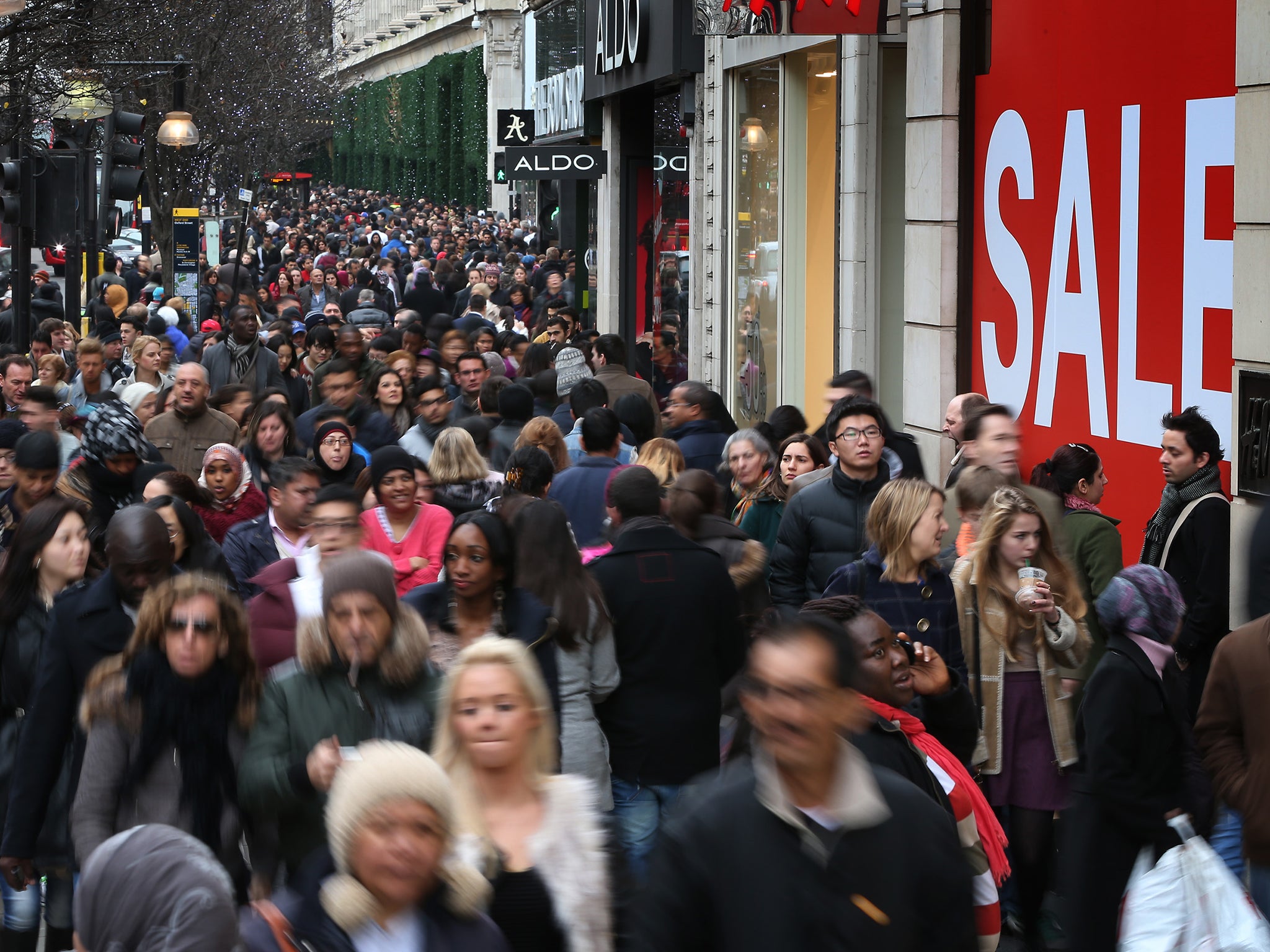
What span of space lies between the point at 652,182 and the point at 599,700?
1807 cm

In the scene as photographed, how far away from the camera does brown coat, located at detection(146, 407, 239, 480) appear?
33.8 ft

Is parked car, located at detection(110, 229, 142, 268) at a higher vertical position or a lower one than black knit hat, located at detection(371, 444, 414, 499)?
higher

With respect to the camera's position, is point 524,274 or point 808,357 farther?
point 524,274

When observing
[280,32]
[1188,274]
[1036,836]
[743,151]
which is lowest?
[1036,836]

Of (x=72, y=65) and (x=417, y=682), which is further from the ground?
(x=72, y=65)

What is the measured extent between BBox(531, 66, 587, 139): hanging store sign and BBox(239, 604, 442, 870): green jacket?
20.2 meters

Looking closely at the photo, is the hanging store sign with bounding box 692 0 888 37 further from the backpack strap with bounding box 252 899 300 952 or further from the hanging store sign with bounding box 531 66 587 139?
the hanging store sign with bounding box 531 66 587 139

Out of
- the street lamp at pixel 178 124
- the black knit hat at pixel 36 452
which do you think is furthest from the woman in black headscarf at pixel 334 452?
the street lamp at pixel 178 124

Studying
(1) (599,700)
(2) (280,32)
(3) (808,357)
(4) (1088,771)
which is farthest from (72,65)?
(2) (280,32)

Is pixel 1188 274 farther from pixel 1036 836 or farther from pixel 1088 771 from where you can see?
pixel 1088 771

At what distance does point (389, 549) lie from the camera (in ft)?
24.3

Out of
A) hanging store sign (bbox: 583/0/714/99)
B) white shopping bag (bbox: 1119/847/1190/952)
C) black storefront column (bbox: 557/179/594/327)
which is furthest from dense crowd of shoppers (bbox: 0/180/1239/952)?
black storefront column (bbox: 557/179/594/327)

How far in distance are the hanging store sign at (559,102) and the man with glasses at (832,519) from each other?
679 inches

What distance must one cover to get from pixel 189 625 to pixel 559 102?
22.2 m
